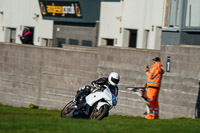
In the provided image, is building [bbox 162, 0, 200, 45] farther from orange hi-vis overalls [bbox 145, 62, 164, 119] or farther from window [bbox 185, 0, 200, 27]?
orange hi-vis overalls [bbox 145, 62, 164, 119]

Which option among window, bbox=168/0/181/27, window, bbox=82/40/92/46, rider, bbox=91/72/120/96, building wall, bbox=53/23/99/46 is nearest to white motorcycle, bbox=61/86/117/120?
rider, bbox=91/72/120/96

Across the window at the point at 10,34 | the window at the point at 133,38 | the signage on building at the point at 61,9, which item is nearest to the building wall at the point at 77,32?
the signage on building at the point at 61,9

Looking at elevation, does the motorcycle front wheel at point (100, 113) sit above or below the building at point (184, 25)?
below

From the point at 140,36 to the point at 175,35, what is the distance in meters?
9.11

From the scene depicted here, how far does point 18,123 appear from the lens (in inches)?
478

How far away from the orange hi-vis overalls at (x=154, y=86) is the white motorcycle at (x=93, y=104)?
2.91 m

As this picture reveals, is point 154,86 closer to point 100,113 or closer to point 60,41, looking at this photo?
point 100,113

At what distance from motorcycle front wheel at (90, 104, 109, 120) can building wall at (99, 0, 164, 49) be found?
43.3 ft

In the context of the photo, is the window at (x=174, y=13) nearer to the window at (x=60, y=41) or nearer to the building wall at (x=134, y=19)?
the building wall at (x=134, y=19)

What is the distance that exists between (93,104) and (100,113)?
409 millimetres

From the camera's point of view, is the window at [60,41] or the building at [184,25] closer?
the building at [184,25]

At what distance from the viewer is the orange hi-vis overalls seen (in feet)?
59.9

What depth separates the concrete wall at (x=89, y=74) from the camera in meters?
19.3

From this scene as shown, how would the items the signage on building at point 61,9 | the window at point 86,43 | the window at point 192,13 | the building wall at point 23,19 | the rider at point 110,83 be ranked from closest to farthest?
1. the rider at point 110,83
2. the window at point 192,13
3. the window at point 86,43
4. the signage on building at point 61,9
5. the building wall at point 23,19
